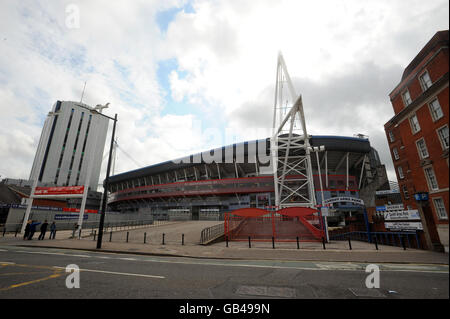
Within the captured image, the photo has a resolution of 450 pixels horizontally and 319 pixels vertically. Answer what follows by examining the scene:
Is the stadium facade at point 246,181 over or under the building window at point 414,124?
over

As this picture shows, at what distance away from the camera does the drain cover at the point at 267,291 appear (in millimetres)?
4613

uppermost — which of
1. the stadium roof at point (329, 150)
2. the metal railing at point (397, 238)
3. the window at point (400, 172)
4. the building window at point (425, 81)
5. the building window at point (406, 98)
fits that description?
the stadium roof at point (329, 150)

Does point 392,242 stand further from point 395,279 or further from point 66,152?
point 66,152

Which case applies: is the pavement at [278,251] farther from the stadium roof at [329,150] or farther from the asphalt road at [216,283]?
the stadium roof at [329,150]

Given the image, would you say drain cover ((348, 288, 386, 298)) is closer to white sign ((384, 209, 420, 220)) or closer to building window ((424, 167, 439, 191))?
building window ((424, 167, 439, 191))

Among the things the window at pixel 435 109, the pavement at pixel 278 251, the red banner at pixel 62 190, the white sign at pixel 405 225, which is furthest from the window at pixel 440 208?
the red banner at pixel 62 190

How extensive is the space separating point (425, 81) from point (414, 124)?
0.68 m

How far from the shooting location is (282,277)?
20.4 ft

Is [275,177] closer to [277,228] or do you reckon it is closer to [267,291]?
[277,228]

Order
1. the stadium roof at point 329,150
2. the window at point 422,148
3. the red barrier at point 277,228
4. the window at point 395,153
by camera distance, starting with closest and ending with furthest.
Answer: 1. the window at point 422,148
2. the red barrier at point 277,228
3. the window at point 395,153
4. the stadium roof at point 329,150

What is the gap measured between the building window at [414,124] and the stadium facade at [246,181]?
1691 inches

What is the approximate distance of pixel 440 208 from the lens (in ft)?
6.38

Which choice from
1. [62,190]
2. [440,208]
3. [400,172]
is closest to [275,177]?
[400,172]
